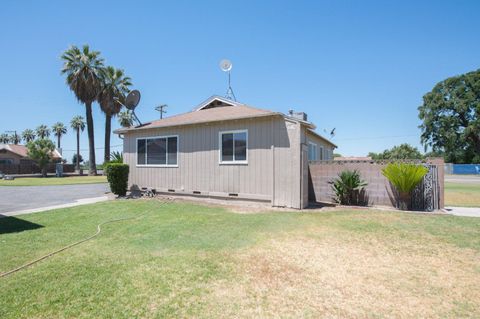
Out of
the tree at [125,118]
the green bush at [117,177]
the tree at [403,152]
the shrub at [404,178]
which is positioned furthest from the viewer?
the tree at [403,152]

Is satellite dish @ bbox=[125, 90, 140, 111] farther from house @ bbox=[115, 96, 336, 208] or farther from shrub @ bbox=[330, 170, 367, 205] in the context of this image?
shrub @ bbox=[330, 170, 367, 205]

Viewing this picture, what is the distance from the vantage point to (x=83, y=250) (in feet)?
15.1

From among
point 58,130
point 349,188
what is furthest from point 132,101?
point 58,130

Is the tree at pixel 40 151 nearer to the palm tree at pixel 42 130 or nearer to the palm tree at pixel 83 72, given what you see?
the palm tree at pixel 83 72

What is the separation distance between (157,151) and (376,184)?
9.27 m

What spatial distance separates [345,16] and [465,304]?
11.7 meters

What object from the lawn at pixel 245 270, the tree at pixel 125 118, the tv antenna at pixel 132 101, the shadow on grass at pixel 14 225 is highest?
the tree at pixel 125 118

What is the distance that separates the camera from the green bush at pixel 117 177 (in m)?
11.6

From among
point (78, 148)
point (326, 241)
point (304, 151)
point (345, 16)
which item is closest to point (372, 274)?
point (326, 241)

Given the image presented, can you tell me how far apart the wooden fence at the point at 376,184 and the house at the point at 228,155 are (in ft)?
4.24

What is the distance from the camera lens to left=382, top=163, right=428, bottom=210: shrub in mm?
8211

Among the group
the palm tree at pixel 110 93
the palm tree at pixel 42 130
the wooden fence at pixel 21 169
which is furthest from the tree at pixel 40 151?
the palm tree at pixel 42 130

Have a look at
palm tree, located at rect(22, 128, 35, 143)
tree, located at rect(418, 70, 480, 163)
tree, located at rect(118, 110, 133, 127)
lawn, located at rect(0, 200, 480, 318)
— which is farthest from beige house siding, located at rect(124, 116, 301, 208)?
palm tree, located at rect(22, 128, 35, 143)

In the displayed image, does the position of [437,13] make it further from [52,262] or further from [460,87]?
[460,87]
